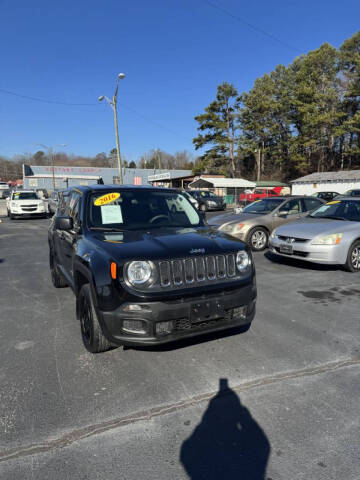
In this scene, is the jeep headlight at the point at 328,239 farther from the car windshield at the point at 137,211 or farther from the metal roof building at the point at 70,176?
the metal roof building at the point at 70,176

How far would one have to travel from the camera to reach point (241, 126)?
49625 millimetres

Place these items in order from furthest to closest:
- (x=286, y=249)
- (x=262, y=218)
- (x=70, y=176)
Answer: (x=70, y=176) < (x=262, y=218) < (x=286, y=249)

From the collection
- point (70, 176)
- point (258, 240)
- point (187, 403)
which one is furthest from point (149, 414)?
point (70, 176)

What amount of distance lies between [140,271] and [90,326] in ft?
2.95

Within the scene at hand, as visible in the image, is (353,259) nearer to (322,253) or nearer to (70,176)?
(322,253)

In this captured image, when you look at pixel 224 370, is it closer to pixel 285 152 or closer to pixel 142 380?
pixel 142 380

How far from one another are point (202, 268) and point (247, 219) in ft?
21.8

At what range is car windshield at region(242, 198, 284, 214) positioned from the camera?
10.1 meters

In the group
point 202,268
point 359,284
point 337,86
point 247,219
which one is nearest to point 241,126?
point 337,86

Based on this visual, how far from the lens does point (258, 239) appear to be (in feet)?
→ 31.3

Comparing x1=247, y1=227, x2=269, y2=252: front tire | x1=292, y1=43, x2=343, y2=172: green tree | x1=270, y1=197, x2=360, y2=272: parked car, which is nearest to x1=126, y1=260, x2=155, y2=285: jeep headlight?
x1=270, y1=197, x2=360, y2=272: parked car

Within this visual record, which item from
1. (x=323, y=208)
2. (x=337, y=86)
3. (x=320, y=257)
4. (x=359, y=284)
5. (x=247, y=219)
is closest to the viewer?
(x=359, y=284)

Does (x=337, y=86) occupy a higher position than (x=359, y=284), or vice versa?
(x=337, y=86)

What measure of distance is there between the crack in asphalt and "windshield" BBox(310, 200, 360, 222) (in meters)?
5.02
